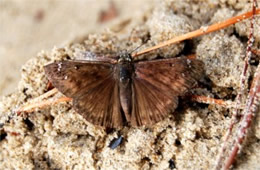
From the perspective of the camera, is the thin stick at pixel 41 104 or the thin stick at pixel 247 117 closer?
the thin stick at pixel 247 117

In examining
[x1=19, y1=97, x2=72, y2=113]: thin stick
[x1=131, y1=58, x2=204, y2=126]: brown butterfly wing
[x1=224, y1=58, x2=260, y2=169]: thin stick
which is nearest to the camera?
[x1=224, y1=58, x2=260, y2=169]: thin stick

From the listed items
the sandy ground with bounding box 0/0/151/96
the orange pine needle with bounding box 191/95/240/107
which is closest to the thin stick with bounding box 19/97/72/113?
the orange pine needle with bounding box 191/95/240/107

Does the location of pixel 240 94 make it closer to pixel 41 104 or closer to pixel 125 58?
pixel 125 58

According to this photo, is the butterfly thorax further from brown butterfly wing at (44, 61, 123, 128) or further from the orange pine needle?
the orange pine needle

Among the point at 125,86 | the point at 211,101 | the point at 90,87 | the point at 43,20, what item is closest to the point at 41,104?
the point at 90,87

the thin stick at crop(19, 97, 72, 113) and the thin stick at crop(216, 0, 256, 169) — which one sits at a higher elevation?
the thin stick at crop(19, 97, 72, 113)

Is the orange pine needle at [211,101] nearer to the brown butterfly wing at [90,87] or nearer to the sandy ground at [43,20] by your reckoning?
the brown butterfly wing at [90,87]

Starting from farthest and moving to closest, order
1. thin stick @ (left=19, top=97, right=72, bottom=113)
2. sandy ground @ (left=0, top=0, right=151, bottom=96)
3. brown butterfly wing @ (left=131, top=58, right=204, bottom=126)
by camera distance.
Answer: sandy ground @ (left=0, top=0, right=151, bottom=96)
thin stick @ (left=19, top=97, right=72, bottom=113)
brown butterfly wing @ (left=131, top=58, right=204, bottom=126)

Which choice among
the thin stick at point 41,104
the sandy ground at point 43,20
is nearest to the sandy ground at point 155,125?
the thin stick at point 41,104
